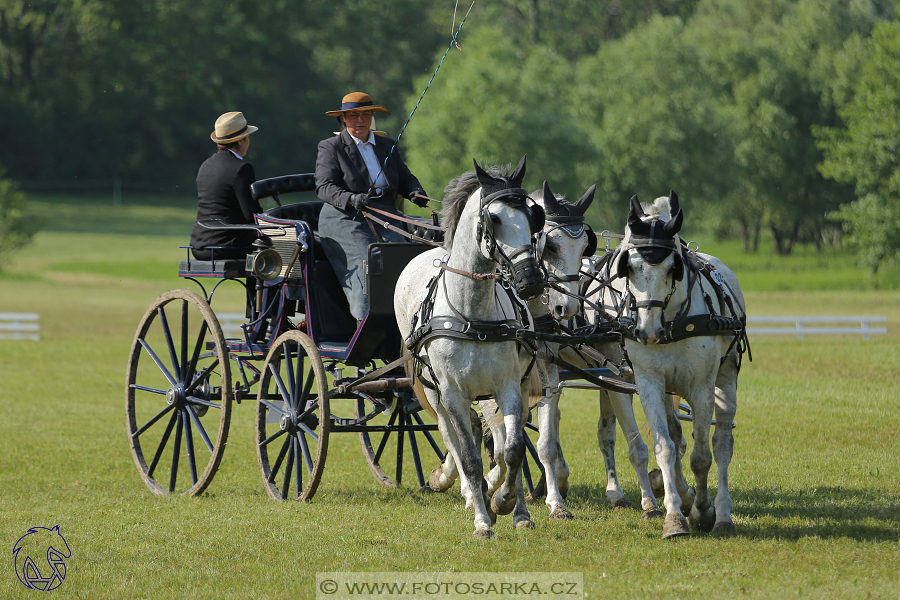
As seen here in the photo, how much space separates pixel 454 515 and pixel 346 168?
9.48ft

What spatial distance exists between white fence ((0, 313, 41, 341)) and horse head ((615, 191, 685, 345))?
20933mm

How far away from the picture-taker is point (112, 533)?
24.0ft

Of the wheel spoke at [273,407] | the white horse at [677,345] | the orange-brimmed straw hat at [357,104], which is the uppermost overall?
the orange-brimmed straw hat at [357,104]

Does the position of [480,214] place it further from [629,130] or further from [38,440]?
[629,130]

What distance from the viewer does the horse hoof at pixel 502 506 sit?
269 inches

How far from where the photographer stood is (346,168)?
8570mm

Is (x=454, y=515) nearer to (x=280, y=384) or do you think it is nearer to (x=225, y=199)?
(x=280, y=384)

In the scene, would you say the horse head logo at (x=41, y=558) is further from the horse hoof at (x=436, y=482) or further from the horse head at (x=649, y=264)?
the horse head at (x=649, y=264)

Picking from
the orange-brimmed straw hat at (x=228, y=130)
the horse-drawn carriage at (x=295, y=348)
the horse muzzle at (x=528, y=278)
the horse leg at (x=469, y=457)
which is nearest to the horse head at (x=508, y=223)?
the horse muzzle at (x=528, y=278)

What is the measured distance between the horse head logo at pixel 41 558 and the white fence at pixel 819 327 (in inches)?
720

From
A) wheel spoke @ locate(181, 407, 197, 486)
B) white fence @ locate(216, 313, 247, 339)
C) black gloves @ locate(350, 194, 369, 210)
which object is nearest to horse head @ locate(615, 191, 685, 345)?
black gloves @ locate(350, 194, 369, 210)

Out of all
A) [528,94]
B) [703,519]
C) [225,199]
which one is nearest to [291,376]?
[225,199]

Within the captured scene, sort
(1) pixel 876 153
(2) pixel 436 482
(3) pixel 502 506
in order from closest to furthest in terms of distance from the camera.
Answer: (3) pixel 502 506, (2) pixel 436 482, (1) pixel 876 153

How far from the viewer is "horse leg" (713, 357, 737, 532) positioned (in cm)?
693
